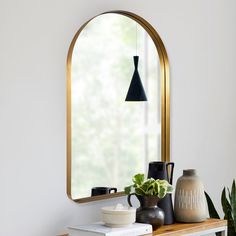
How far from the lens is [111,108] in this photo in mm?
2412


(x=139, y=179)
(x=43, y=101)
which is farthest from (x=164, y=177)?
(x=43, y=101)

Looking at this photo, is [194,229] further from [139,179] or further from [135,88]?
[135,88]

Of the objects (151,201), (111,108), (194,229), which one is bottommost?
(194,229)

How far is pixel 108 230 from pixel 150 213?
0.22 m

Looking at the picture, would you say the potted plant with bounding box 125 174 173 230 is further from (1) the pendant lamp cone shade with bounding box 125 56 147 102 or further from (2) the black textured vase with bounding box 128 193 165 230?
(1) the pendant lamp cone shade with bounding box 125 56 147 102

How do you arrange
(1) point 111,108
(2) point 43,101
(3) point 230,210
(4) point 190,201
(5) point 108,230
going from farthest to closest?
(3) point 230,210
(1) point 111,108
(4) point 190,201
(2) point 43,101
(5) point 108,230

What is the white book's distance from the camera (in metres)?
2.01

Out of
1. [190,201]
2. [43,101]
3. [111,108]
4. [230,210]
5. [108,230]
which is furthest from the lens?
[230,210]

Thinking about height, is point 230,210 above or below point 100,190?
below

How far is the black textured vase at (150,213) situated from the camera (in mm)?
2172

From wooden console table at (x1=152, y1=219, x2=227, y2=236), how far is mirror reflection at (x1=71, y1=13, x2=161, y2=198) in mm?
316

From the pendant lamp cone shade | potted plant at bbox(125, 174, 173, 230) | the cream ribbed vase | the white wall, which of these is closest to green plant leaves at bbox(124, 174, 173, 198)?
potted plant at bbox(125, 174, 173, 230)

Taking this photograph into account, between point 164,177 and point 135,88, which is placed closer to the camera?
point 164,177

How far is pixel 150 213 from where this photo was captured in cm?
218
